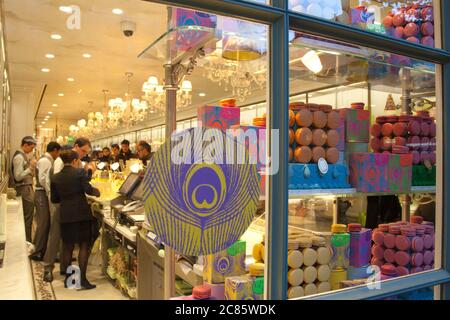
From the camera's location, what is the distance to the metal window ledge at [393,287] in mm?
1260

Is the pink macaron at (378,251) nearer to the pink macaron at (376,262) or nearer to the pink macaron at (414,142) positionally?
the pink macaron at (376,262)

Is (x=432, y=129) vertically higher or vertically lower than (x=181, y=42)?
lower

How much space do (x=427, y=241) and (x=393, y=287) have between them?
410mm

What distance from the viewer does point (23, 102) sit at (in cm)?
701

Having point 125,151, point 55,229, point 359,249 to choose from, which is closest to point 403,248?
point 359,249

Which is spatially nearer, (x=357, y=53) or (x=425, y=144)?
(x=357, y=53)

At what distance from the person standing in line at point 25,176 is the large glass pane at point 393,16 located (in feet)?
9.52

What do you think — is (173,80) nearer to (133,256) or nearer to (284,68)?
(284,68)

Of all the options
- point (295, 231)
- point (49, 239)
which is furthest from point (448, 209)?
point (49, 239)

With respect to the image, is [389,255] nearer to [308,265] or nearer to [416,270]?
[416,270]

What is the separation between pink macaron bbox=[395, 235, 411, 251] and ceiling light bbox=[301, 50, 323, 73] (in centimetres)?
82

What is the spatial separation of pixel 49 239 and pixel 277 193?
7.81ft

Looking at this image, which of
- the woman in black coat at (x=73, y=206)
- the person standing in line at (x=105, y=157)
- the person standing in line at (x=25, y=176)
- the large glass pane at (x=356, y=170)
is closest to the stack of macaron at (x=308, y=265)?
the large glass pane at (x=356, y=170)

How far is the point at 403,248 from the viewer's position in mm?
1661
